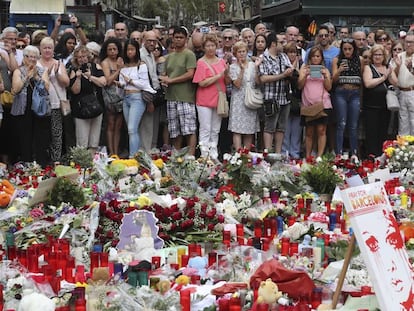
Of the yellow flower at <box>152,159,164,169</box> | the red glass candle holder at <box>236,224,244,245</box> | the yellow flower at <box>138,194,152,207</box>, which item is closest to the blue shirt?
the yellow flower at <box>152,159,164,169</box>


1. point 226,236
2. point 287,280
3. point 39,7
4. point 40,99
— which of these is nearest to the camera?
point 287,280

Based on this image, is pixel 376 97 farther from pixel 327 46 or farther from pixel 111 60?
pixel 111 60

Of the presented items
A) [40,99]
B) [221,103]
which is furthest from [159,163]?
[221,103]

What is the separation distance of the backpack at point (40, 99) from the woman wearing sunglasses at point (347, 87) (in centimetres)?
366

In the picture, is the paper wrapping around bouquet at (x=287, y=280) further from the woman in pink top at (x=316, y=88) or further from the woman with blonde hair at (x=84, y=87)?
the woman in pink top at (x=316, y=88)

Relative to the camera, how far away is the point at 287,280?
4.33 metres

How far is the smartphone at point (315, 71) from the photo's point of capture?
10523mm

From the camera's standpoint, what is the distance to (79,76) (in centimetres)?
1030

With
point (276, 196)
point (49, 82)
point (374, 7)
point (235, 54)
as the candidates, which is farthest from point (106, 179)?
point (374, 7)

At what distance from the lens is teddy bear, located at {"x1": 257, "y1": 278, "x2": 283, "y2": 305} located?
4.12 metres

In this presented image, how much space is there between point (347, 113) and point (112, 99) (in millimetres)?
3056

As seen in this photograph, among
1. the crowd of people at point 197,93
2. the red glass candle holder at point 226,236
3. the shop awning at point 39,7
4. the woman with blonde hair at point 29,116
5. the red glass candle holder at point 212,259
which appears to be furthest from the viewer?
the shop awning at point 39,7

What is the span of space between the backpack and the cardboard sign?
653 centimetres

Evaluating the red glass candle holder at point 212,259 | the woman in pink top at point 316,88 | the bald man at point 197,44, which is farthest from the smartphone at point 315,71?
the red glass candle holder at point 212,259
